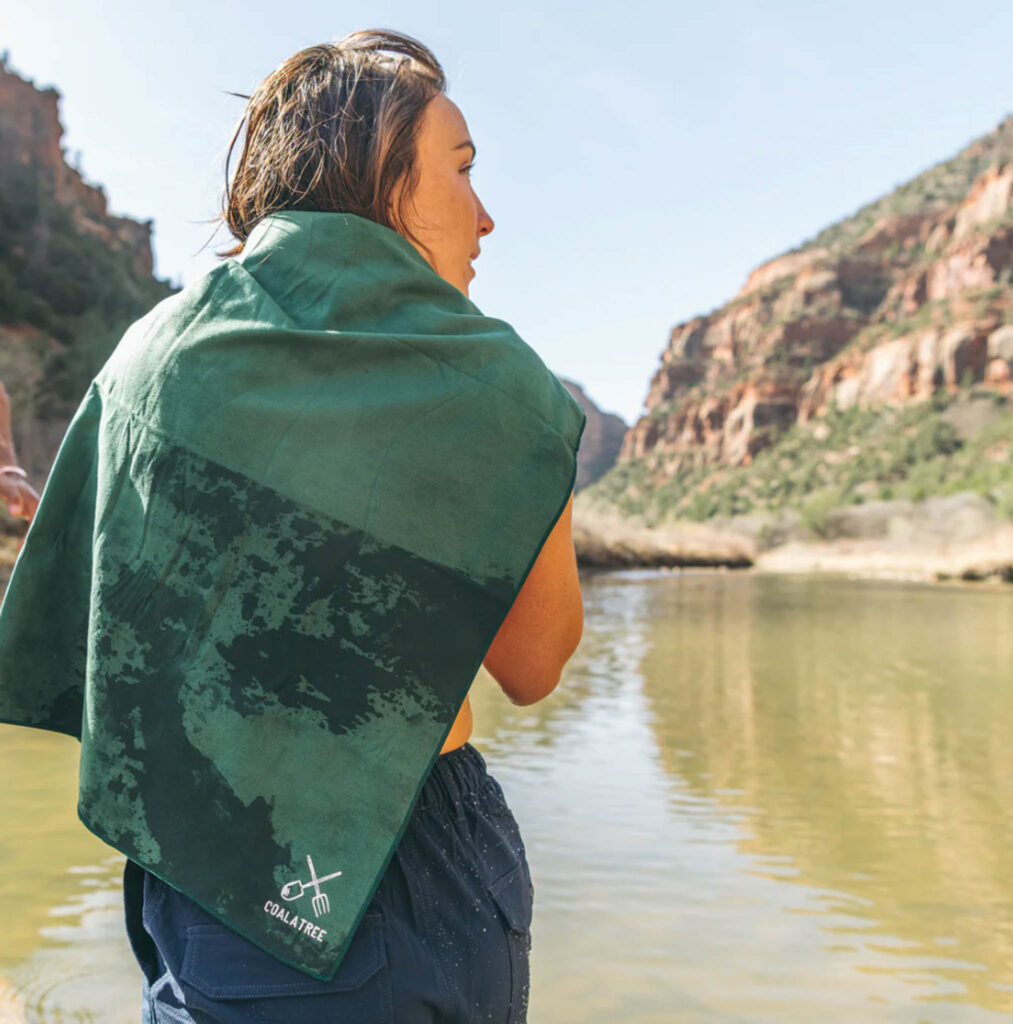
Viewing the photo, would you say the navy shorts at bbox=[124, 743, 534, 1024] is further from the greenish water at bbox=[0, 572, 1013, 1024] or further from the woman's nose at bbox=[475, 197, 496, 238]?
the greenish water at bbox=[0, 572, 1013, 1024]

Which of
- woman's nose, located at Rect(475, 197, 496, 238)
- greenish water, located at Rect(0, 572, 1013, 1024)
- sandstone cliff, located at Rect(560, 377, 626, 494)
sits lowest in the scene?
greenish water, located at Rect(0, 572, 1013, 1024)

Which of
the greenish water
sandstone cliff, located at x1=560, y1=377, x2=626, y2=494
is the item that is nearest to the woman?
the greenish water

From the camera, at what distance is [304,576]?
0.90 metres

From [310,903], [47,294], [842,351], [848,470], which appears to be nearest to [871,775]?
[310,903]

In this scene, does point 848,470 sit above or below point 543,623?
above

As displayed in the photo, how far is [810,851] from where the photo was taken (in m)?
4.09

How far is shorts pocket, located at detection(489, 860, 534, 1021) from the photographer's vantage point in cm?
98

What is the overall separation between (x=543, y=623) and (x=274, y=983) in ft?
1.26

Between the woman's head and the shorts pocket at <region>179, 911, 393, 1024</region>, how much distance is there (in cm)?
68

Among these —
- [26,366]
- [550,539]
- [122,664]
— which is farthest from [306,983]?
[26,366]

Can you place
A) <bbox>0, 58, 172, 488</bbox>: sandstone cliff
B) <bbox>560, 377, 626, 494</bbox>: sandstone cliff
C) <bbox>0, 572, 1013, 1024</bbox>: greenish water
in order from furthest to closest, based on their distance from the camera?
1. <bbox>560, 377, 626, 494</bbox>: sandstone cliff
2. <bbox>0, 58, 172, 488</bbox>: sandstone cliff
3. <bbox>0, 572, 1013, 1024</bbox>: greenish water

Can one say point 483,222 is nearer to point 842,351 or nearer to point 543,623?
point 543,623

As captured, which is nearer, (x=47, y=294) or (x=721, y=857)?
(x=721, y=857)

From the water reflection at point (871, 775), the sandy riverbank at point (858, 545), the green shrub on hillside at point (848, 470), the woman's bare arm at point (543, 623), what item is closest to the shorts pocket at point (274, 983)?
the woman's bare arm at point (543, 623)
